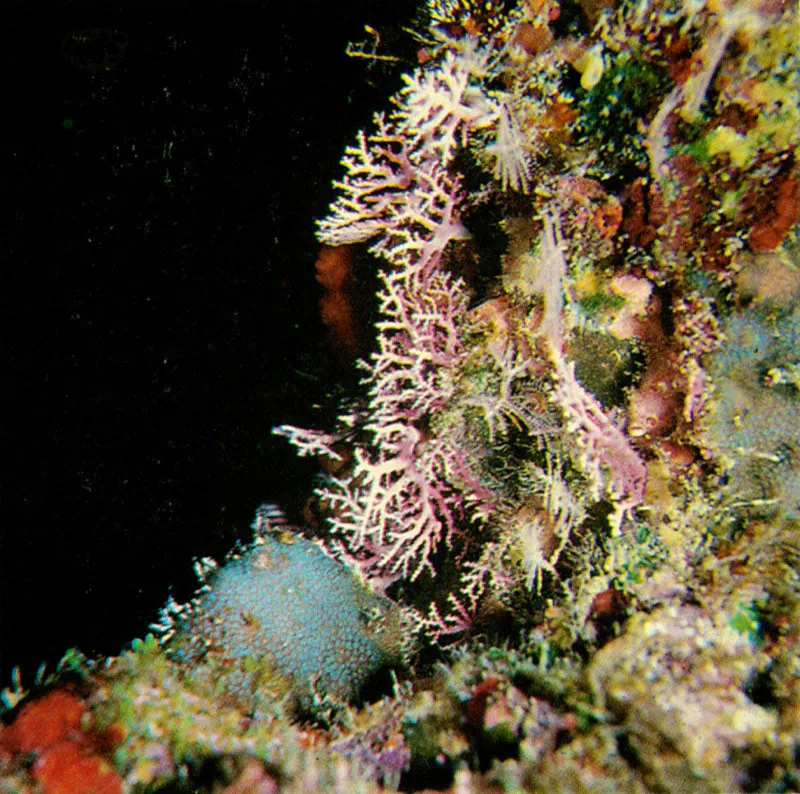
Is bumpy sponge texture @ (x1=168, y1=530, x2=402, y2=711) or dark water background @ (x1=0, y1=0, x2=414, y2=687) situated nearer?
bumpy sponge texture @ (x1=168, y1=530, x2=402, y2=711)

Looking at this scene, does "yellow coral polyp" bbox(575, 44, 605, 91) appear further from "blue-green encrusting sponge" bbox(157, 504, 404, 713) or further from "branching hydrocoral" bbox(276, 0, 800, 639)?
"blue-green encrusting sponge" bbox(157, 504, 404, 713)

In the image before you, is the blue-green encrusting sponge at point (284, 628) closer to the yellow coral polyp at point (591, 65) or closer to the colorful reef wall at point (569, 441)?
the colorful reef wall at point (569, 441)

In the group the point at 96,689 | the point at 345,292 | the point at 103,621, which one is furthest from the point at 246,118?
the point at 103,621

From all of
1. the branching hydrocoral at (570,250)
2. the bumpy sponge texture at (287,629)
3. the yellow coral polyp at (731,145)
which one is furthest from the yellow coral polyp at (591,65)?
the bumpy sponge texture at (287,629)

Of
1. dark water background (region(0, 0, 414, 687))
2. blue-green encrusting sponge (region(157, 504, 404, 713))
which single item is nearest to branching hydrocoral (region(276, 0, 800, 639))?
blue-green encrusting sponge (region(157, 504, 404, 713))

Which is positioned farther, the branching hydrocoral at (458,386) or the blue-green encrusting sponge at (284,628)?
the blue-green encrusting sponge at (284,628)

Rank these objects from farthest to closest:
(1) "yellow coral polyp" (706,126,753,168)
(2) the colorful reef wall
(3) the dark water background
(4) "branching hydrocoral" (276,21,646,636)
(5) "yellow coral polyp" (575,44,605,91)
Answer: (3) the dark water background, (4) "branching hydrocoral" (276,21,646,636), (5) "yellow coral polyp" (575,44,605,91), (1) "yellow coral polyp" (706,126,753,168), (2) the colorful reef wall

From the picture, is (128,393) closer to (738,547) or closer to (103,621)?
(103,621)
